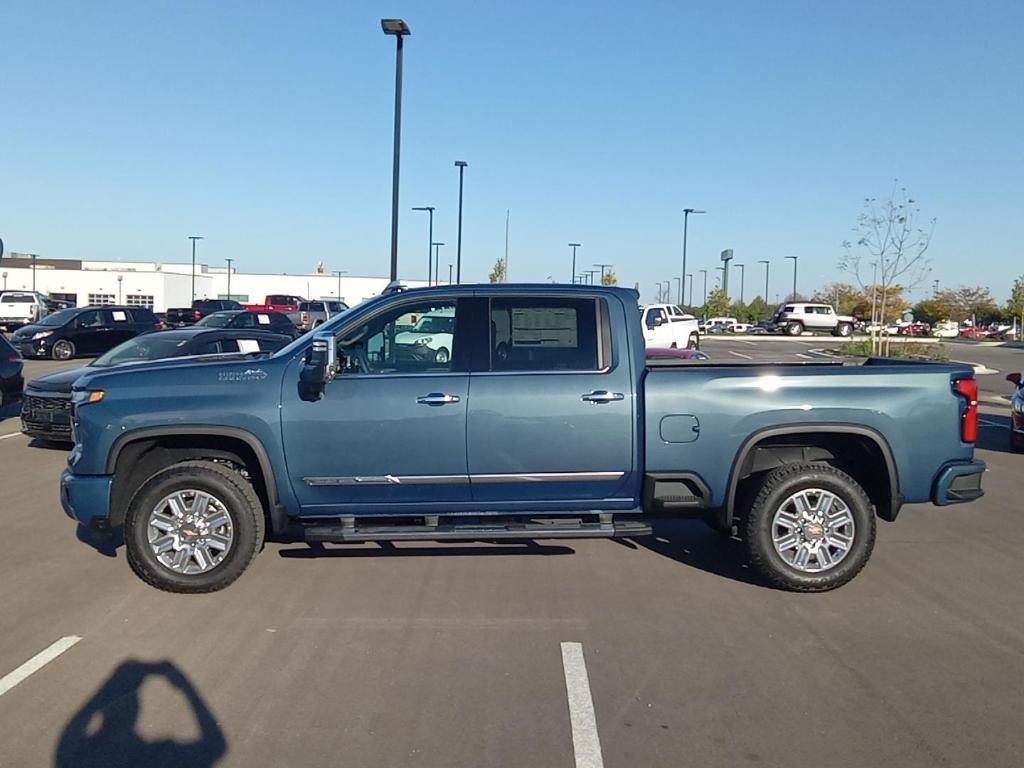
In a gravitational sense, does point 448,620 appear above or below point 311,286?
below

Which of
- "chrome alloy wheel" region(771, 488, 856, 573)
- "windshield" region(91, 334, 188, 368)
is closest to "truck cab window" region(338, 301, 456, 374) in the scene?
"chrome alloy wheel" region(771, 488, 856, 573)

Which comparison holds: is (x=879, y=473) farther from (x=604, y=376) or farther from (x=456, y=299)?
(x=456, y=299)

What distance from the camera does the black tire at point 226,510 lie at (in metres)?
6.08

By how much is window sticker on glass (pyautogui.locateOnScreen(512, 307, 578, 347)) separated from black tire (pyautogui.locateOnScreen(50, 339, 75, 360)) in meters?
24.3

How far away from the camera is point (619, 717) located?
441 centimetres

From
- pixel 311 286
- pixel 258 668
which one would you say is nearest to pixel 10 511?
pixel 258 668

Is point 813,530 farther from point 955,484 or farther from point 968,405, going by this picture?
point 968,405

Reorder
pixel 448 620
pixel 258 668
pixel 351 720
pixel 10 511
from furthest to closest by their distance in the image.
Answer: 1. pixel 10 511
2. pixel 448 620
3. pixel 258 668
4. pixel 351 720

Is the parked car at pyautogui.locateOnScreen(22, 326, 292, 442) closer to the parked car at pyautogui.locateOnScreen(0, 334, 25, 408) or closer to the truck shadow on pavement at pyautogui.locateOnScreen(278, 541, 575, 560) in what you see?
the parked car at pyautogui.locateOnScreen(0, 334, 25, 408)

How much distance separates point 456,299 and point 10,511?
5079mm

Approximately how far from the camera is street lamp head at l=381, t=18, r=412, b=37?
18047 millimetres

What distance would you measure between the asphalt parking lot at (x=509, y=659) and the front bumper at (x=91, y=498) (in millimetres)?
542

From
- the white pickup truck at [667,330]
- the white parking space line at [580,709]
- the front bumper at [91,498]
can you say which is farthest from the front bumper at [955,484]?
the white pickup truck at [667,330]

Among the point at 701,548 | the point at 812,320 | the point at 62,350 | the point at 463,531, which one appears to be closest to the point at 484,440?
the point at 463,531
